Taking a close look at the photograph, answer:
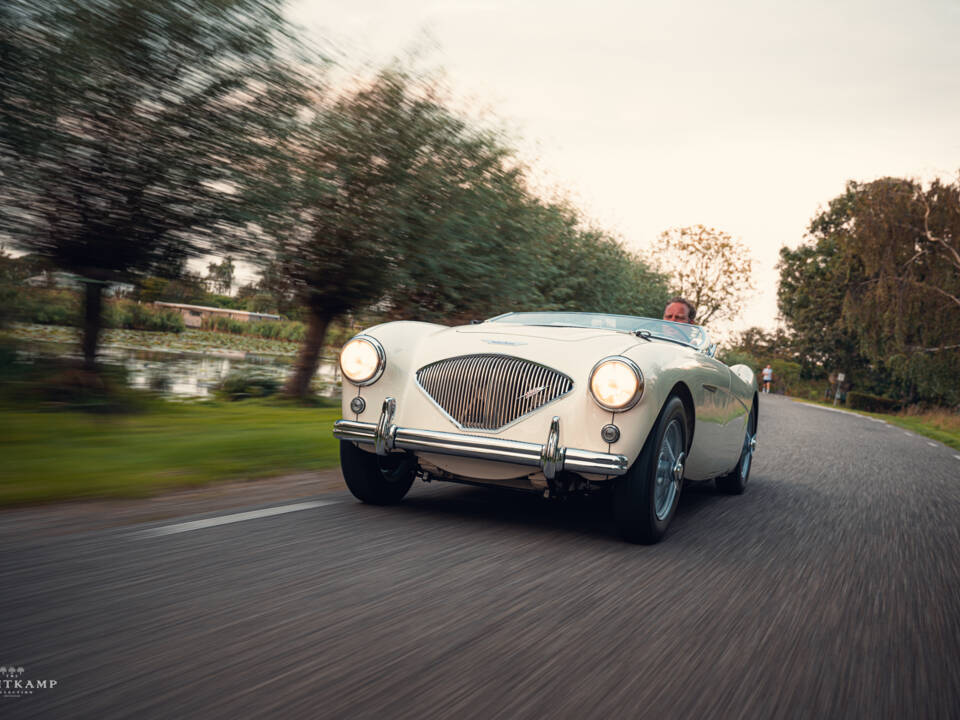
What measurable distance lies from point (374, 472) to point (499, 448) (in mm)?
991

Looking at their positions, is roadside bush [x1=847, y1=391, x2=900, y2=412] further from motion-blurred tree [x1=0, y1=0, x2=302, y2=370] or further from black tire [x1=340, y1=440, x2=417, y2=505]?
black tire [x1=340, y1=440, x2=417, y2=505]

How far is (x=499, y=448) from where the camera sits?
411 cm

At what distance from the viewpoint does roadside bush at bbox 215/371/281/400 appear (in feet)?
38.1

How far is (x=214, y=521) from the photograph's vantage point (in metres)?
4.12

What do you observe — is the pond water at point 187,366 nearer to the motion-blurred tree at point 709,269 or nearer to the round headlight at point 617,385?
the round headlight at point 617,385

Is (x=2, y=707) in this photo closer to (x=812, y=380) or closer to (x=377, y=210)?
(x=377, y=210)

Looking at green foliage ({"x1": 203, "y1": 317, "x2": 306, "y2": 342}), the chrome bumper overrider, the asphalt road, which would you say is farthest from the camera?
green foliage ({"x1": 203, "y1": 317, "x2": 306, "y2": 342})

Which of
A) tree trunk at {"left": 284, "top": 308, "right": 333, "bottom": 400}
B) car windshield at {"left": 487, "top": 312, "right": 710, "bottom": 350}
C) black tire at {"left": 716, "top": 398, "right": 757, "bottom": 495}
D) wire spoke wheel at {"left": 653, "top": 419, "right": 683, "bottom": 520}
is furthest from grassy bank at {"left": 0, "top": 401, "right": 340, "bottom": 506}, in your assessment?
tree trunk at {"left": 284, "top": 308, "right": 333, "bottom": 400}

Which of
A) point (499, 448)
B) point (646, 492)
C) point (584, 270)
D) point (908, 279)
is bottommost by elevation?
point (646, 492)

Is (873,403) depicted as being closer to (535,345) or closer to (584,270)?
(584,270)

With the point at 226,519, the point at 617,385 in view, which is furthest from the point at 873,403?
the point at 226,519

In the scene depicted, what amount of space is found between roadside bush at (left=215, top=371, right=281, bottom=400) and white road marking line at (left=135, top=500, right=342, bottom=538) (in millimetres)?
7078

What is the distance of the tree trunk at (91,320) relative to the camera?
347 inches

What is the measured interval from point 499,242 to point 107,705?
12.9 metres
